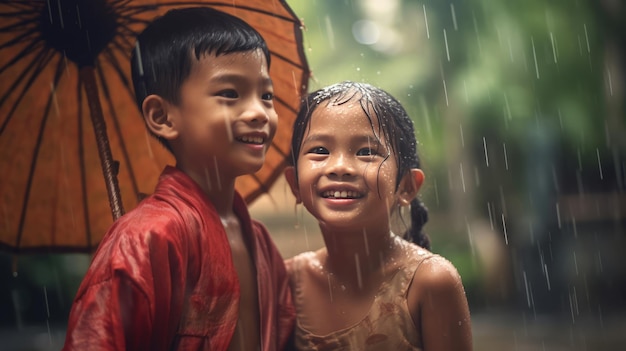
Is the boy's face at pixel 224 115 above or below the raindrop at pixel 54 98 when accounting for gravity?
below

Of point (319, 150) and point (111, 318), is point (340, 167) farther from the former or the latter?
point (111, 318)

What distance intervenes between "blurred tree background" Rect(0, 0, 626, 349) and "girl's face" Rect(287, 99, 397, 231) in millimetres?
2755

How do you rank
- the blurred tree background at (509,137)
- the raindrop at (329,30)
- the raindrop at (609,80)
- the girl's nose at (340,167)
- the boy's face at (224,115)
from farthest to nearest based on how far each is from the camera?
the raindrop at (329,30)
the raindrop at (609,80)
the blurred tree background at (509,137)
the girl's nose at (340,167)
the boy's face at (224,115)

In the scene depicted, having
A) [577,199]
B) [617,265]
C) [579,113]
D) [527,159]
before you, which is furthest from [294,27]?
[617,265]

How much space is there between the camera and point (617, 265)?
7629 millimetres

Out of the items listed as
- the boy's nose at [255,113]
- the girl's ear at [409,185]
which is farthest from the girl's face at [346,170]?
the boy's nose at [255,113]

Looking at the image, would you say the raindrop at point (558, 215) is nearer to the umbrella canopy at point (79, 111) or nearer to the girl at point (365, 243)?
the girl at point (365, 243)

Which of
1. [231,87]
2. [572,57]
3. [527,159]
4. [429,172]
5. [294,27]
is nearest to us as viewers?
[231,87]

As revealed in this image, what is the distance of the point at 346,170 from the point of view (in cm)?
211

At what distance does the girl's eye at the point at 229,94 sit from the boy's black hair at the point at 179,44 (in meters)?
0.11

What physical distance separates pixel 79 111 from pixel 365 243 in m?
0.98

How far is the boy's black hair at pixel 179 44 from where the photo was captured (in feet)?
6.63

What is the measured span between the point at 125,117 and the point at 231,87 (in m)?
0.48

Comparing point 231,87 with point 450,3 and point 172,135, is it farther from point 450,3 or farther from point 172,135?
point 450,3
